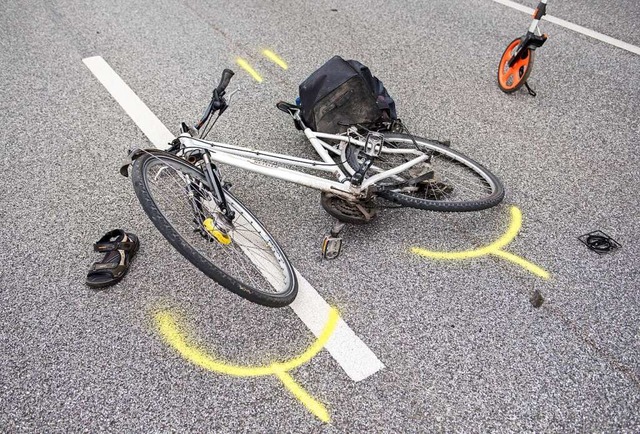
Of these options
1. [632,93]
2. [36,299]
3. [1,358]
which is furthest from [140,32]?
[632,93]

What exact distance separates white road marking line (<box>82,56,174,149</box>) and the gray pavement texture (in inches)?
2.9

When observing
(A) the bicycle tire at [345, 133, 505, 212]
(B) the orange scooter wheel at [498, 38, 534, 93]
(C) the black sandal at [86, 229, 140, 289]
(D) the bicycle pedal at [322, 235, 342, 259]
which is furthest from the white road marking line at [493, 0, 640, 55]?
(C) the black sandal at [86, 229, 140, 289]

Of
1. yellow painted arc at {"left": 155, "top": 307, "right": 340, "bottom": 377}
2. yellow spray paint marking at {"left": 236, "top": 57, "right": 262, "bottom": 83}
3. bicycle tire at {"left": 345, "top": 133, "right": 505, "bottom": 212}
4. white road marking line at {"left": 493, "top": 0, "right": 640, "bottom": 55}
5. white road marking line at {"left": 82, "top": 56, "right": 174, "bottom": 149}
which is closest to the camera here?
yellow painted arc at {"left": 155, "top": 307, "right": 340, "bottom": 377}

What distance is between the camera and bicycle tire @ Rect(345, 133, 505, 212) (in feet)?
9.02

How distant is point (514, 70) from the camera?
409 cm

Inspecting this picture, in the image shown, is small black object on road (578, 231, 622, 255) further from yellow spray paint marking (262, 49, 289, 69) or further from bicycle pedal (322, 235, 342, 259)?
yellow spray paint marking (262, 49, 289, 69)

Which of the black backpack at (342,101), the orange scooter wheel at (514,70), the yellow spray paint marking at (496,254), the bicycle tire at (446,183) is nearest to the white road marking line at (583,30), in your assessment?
the orange scooter wheel at (514,70)

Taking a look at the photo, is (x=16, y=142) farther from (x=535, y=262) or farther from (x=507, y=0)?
(x=507, y=0)

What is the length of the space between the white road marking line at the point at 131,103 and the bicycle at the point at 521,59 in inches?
108

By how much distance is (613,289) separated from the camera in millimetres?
2609

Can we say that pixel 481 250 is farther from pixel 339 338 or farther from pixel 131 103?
pixel 131 103

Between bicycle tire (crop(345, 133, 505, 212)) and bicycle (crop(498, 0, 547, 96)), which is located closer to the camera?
bicycle tire (crop(345, 133, 505, 212))

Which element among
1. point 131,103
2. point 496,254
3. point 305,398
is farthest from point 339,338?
point 131,103

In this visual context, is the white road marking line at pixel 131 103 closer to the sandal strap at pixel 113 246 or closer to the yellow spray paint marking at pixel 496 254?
the sandal strap at pixel 113 246
